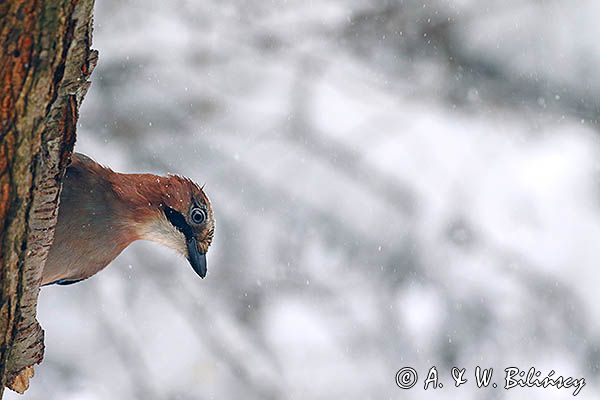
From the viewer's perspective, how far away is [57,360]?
6562 millimetres

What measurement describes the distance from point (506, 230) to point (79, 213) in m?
4.74

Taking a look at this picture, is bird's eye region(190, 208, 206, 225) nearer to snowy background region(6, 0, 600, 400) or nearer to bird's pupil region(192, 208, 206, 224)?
bird's pupil region(192, 208, 206, 224)

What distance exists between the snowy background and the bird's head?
295cm

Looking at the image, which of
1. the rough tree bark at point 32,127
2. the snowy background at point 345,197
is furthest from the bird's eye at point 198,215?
the snowy background at point 345,197

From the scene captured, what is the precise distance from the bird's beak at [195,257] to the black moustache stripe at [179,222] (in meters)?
0.03

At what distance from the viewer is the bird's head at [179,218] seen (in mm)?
3322

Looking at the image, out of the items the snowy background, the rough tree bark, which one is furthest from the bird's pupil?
the snowy background

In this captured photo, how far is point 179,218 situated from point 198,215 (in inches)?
2.6

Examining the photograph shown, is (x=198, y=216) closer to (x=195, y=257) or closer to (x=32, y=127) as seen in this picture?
(x=195, y=257)

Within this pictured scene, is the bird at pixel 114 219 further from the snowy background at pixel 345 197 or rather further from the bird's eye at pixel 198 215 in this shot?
the snowy background at pixel 345 197

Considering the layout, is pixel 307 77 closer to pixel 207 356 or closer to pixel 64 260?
pixel 207 356

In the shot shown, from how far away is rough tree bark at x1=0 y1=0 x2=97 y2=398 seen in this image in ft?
5.06

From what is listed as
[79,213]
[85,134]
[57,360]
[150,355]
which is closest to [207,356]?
[150,355]

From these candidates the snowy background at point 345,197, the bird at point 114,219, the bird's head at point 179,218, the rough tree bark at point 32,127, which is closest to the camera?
the rough tree bark at point 32,127
